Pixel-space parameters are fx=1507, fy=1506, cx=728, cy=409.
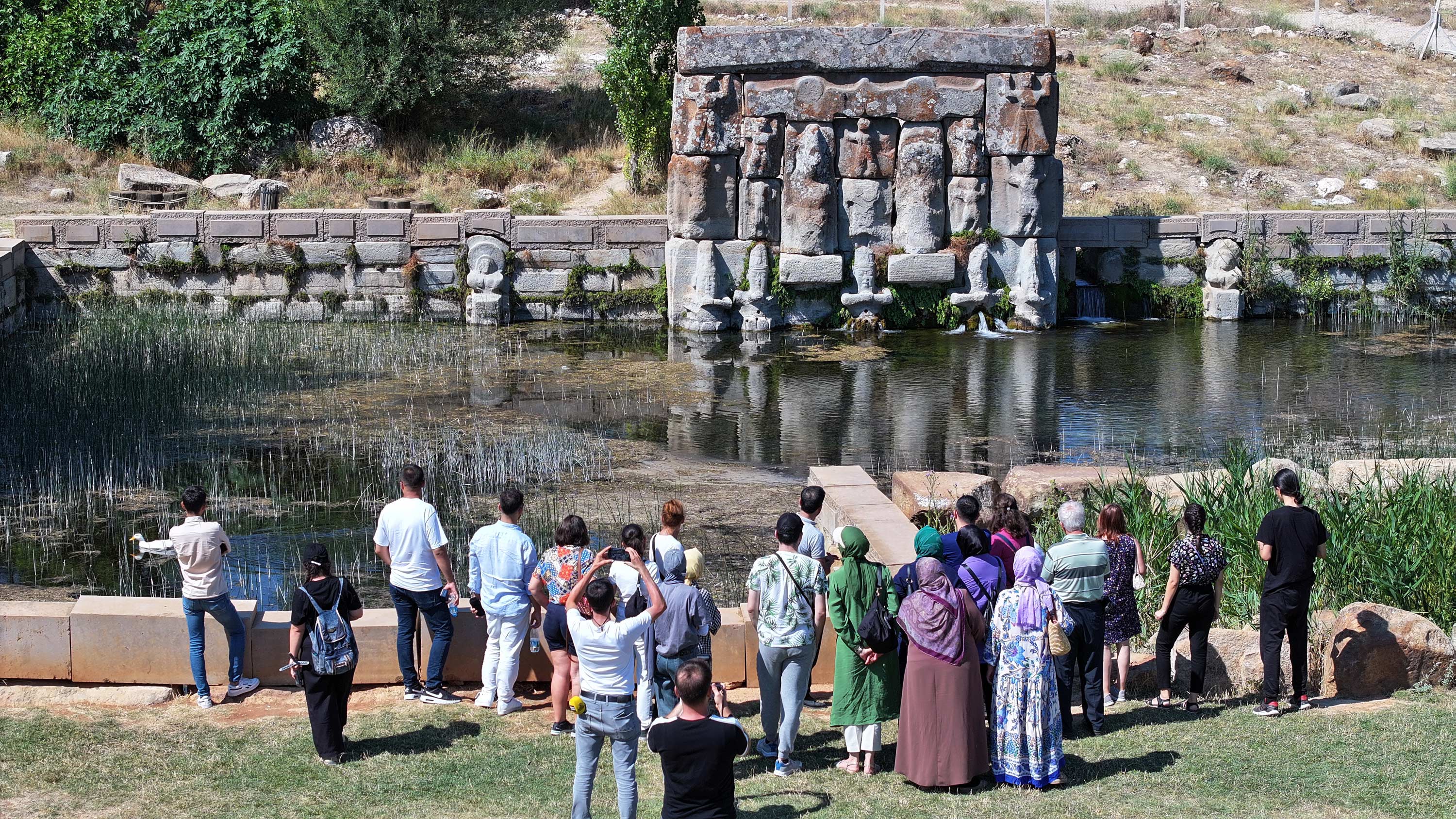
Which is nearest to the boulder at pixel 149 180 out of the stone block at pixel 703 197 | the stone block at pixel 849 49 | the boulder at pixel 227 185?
the boulder at pixel 227 185

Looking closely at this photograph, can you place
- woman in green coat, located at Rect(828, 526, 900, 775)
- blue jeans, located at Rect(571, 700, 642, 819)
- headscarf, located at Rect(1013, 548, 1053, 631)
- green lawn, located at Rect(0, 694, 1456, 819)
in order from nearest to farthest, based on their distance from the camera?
1. blue jeans, located at Rect(571, 700, 642, 819)
2. green lawn, located at Rect(0, 694, 1456, 819)
3. headscarf, located at Rect(1013, 548, 1053, 631)
4. woman in green coat, located at Rect(828, 526, 900, 775)

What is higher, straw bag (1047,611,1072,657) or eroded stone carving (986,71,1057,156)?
eroded stone carving (986,71,1057,156)

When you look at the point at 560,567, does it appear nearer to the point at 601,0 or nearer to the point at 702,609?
the point at 702,609

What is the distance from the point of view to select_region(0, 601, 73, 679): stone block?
826cm

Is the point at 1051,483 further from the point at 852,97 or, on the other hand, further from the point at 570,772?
the point at 852,97

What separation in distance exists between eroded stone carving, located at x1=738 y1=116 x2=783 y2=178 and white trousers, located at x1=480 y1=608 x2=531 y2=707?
1251 centimetres

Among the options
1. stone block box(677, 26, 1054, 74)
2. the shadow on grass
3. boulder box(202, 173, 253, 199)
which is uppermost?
stone block box(677, 26, 1054, 74)

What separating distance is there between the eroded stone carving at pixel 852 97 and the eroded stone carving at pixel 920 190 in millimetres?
306

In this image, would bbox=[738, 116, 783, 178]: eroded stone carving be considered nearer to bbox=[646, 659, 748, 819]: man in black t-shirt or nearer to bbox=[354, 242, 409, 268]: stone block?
bbox=[354, 242, 409, 268]: stone block

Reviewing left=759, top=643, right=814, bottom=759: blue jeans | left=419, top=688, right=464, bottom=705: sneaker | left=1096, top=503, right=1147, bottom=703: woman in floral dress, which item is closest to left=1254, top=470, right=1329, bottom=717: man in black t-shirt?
left=1096, top=503, right=1147, bottom=703: woman in floral dress

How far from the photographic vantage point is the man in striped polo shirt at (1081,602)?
7527 mm

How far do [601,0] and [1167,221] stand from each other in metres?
9.39

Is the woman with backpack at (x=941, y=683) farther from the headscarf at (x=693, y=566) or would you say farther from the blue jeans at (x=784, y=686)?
the headscarf at (x=693, y=566)

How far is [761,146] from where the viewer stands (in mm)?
19781
